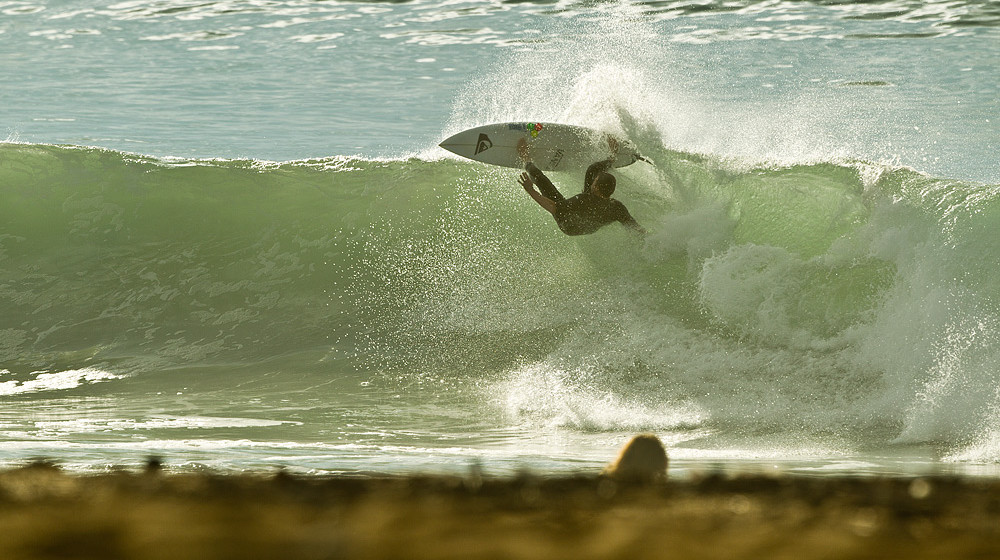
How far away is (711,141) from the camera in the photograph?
39.7 feet

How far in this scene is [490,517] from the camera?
2.45m

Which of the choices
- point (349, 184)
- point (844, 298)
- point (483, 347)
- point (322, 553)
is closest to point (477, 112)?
point (349, 184)

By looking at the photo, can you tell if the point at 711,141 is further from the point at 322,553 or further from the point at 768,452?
the point at 322,553

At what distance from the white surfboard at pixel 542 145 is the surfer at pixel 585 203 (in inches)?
12.3

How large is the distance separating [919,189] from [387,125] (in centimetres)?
1151

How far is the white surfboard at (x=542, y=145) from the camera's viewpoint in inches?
419

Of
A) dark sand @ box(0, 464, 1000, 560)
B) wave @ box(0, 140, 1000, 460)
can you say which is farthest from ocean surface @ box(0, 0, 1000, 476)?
dark sand @ box(0, 464, 1000, 560)

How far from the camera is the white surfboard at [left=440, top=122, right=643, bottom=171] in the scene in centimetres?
1065

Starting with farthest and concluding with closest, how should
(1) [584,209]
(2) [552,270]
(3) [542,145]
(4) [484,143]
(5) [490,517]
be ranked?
(2) [552,270]
(4) [484,143]
(3) [542,145]
(1) [584,209]
(5) [490,517]

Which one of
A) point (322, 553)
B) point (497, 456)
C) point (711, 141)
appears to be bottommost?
point (497, 456)

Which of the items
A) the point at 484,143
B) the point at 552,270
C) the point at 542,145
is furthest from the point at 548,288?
the point at 484,143

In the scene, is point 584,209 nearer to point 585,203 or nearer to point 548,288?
point 585,203

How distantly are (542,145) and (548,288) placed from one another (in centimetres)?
160

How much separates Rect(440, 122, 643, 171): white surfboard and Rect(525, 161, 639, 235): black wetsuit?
0.37 meters
